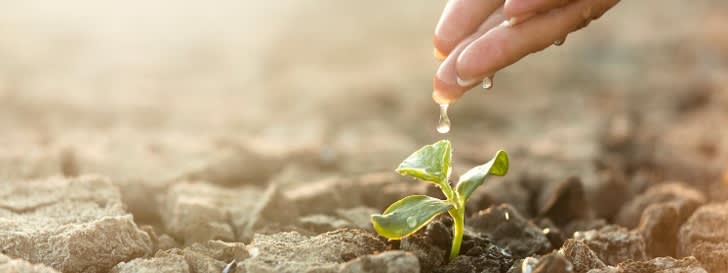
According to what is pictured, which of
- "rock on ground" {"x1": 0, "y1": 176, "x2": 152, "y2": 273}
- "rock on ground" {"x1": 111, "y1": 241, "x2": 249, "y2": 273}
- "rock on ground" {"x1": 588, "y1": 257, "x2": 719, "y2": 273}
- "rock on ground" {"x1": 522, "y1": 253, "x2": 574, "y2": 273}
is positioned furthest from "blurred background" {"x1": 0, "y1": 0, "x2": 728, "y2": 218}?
"rock on ground" {"x1": 522, "y1": 253, "x2": 574, "y2": 273}

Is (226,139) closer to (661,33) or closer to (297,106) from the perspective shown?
(297,106)

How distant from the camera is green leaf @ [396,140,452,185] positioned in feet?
6.46

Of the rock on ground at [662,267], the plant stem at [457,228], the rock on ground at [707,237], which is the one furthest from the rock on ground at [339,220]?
the rock on ground at [707,237]

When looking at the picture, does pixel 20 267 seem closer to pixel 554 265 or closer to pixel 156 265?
pixel 156 265

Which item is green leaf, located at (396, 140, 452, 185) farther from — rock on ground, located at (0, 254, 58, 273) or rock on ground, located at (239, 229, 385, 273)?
rock on ground, located at (0, 254, 58, 273)

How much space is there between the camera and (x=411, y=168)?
1976 mm

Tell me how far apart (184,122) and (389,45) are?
2.55 meters

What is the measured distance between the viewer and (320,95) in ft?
17.1

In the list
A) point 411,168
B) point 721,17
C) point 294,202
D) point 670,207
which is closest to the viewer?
point 411,168

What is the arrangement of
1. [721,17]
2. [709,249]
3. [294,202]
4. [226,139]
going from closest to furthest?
[709,249], [294,202], [226,139], [721,17]

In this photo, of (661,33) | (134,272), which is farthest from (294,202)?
(661,33)

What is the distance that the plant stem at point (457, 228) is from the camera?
1.97 m

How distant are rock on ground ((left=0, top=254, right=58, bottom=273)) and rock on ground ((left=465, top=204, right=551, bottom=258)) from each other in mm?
1159

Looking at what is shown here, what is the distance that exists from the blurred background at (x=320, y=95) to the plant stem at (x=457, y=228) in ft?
3.85
